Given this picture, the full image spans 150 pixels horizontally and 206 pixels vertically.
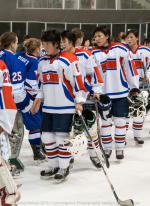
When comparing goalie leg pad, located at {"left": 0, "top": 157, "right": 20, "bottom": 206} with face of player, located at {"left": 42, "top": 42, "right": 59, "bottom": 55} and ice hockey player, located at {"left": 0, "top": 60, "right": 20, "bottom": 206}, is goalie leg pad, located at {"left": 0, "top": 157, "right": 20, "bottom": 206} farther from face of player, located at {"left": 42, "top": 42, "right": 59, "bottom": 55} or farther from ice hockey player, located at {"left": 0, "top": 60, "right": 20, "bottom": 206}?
face of player, located at {"left": 42, "top": 42, "right": 59, "bottom": 55}

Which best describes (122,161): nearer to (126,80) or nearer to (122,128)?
(122,128)

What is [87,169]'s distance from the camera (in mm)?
4586

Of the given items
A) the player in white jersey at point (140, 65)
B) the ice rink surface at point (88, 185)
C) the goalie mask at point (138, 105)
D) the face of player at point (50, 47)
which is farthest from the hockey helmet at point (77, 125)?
the player in white jersey at point (140, 65)

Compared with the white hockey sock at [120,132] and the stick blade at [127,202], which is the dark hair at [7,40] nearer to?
the white hockey sock at [120,132]

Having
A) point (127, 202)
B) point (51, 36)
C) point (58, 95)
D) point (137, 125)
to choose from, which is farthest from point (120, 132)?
point (127, 202)

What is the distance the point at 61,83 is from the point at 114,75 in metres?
0.95

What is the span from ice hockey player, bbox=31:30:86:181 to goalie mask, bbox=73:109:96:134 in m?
0.05

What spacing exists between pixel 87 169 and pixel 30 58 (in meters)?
1.22

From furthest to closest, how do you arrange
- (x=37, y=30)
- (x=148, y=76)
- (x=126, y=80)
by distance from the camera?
(x=37, y=30) < (x=148, y=76) < (x=126, y=80)

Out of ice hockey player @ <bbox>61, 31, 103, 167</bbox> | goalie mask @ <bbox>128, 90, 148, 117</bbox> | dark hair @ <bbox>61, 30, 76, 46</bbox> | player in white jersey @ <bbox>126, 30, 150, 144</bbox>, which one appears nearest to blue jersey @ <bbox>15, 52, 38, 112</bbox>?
ice hockey player @ <bbox>61, 31, 103, 167</bbox>

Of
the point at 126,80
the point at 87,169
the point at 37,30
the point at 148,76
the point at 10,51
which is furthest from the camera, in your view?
the point at 37,30

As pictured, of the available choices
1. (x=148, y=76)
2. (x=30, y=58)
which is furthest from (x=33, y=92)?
(x=148, y=76)

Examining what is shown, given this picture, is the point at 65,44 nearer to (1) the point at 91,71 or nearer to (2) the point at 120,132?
(1) the point at 91,71

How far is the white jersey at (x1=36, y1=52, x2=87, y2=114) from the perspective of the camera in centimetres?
398
